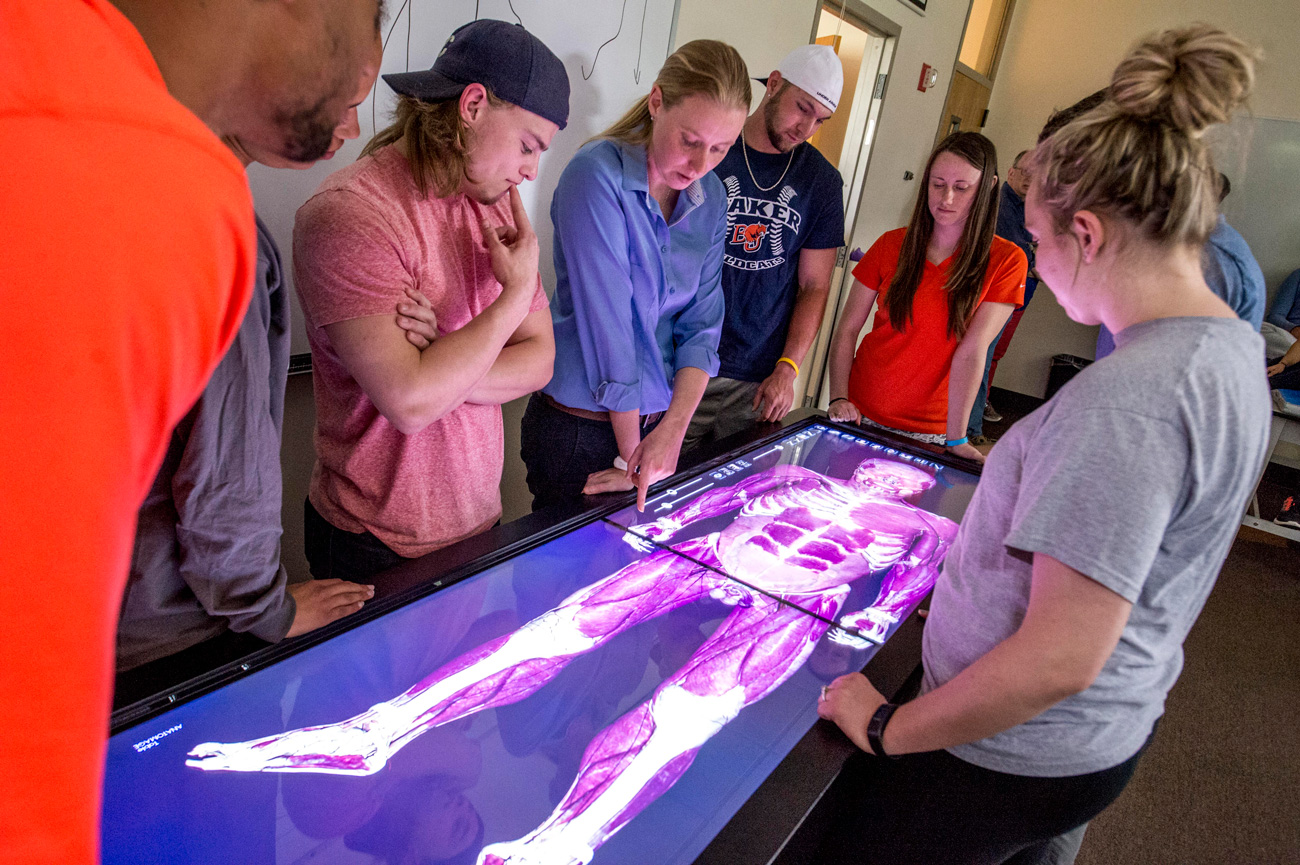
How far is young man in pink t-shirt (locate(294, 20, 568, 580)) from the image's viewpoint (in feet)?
3.40

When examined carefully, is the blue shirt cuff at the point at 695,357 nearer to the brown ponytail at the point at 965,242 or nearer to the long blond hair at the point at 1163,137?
the brown ponytail at the point at 965,242

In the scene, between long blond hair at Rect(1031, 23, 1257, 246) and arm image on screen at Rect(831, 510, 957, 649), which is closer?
long blond hair at Rect(1031, 23, 1257, 246)

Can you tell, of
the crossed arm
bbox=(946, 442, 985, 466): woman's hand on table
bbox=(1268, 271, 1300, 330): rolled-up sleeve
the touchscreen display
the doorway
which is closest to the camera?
the touchscreen display

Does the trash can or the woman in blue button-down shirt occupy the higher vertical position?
the woman in blue button-down shirt

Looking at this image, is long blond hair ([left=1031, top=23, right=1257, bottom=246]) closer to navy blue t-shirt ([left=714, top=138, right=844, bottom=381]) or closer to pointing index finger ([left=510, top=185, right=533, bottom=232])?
pointing index finger ([left=510, top=185, right=533, bottom=232])

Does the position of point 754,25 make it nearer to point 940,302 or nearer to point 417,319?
point 940,302

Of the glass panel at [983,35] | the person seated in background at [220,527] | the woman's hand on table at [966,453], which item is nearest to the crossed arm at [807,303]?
the woman's hand on table at [966,453]

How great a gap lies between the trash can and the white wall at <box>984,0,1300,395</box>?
11 cm

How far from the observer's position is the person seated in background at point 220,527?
74cm

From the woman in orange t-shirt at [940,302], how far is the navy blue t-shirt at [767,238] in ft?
0.74

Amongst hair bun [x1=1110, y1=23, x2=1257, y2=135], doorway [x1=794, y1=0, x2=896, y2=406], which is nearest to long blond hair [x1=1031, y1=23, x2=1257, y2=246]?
hair bun [x1=1110, y1=23, x2=1257, y2=135]

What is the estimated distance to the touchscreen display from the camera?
0.69m

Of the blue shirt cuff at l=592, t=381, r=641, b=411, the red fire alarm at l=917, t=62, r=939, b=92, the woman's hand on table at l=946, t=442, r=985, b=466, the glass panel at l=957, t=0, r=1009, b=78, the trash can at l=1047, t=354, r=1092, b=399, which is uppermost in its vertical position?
the glass panel at l=957, t=0, r=1009, b=78

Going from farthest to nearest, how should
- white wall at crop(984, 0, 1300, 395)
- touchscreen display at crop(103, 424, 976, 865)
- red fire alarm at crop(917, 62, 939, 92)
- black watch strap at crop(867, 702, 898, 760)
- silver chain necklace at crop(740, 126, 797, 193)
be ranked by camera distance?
1. white wall at crop(984, 0, 1300, 395)
2. red fire alarm at crop(917, 62, 939, 92)
3. silver chain necklace at crop(740, 126, 797, 193)
4. black watch strap at crop(867, 702, 898, 760)
5. touchscreen display at crop(103, 424, 976, 865)
